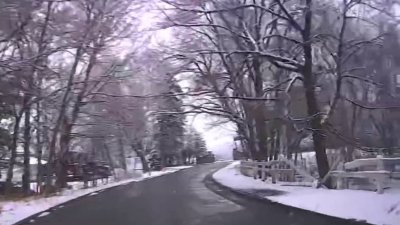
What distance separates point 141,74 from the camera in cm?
3222

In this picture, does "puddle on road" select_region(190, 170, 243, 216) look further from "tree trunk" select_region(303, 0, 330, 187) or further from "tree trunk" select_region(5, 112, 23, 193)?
"tree trunk" select_region(5, 112, 23, 193)

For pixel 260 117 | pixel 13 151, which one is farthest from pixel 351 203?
pixel 13 151

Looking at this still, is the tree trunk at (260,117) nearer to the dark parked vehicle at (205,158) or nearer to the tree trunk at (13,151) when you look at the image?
the tree trunk at (13,151)

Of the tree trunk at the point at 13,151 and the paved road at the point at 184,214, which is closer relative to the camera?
the paved road at the point at 184,214

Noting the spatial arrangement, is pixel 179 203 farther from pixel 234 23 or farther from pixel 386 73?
pixel 386 73

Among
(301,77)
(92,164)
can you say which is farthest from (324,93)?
(92,164)

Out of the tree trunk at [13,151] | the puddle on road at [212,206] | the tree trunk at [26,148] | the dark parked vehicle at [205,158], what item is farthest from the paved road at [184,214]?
the dark parked vehicle at [205,158]

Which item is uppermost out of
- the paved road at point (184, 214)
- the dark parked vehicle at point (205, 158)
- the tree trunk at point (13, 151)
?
the dark parked vehicle at point (205, 158)

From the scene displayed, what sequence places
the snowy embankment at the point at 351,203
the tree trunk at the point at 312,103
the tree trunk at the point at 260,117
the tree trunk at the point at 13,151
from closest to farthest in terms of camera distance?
the snowy embankment at the point at 351,203, the tree trunk at the point at 312,103, the tree trunk at the point at 13,151, the tree trunk at the point at 260,117

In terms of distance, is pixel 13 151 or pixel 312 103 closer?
pixel 312 103

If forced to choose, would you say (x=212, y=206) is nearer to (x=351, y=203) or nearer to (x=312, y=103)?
(x=351, y=203)

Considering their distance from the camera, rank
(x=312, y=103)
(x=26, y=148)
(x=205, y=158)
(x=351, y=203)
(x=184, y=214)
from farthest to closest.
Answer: (x=205, y=158) → (x=26, y=148) → (x=312, y=103) → (x=184, y=214) → (x=351, y=203)

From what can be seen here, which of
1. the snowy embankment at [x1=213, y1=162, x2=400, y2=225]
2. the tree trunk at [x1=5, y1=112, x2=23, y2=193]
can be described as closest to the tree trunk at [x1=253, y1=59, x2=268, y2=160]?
the snowy embankment at [x1=213, y1=162, x2=400, y2=225]

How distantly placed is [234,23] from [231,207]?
11.9 metres
